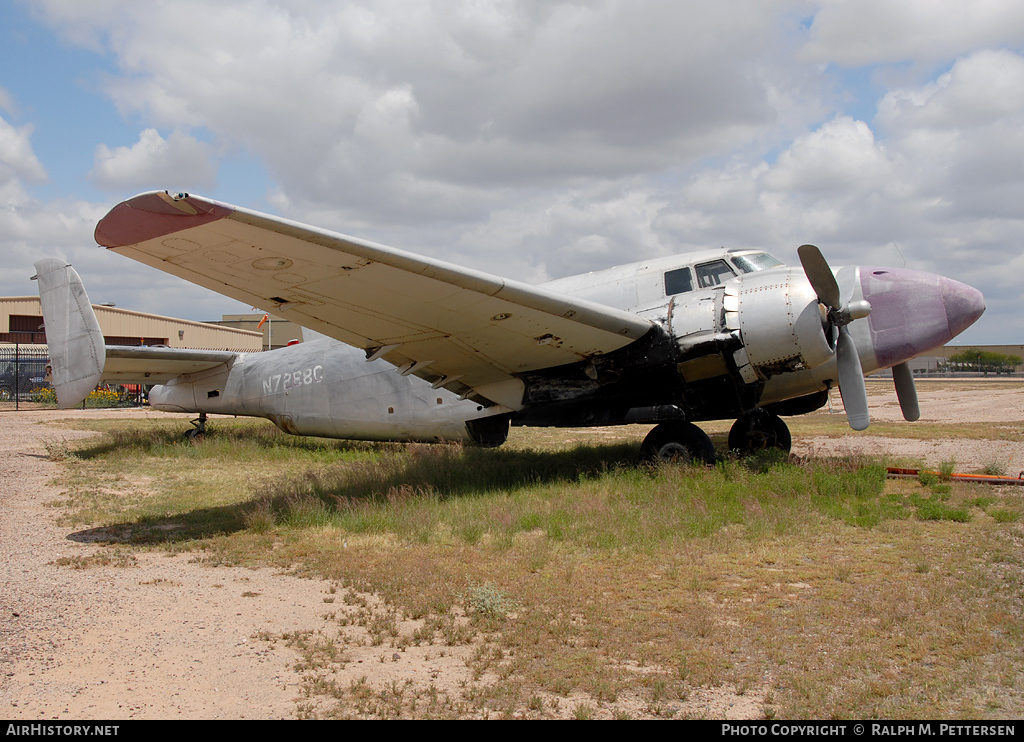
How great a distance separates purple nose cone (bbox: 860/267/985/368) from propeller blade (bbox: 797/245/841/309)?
1385 mm

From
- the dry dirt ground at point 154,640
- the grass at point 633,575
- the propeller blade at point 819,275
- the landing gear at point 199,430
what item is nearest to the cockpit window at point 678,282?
the propeller blade at point 819,275

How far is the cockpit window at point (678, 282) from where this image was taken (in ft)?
32.6

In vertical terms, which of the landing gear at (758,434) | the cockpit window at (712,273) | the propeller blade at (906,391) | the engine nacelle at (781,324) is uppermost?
the cockpit window at (712,273)

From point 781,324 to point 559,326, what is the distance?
2869 mm

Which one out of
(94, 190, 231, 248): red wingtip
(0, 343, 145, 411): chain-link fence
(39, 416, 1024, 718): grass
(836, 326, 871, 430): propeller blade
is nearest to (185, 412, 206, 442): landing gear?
(39, 416, 1024, 718): grass

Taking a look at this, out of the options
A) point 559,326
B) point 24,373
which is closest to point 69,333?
point 559,326

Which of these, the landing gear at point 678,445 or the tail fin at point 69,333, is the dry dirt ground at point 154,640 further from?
the landing gear at point 678,445

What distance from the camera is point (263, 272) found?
6.92 metres

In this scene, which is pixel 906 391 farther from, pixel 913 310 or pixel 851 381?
pixel 851 381

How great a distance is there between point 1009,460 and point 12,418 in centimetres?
2741

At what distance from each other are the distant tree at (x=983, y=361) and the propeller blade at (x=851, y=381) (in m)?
95.1

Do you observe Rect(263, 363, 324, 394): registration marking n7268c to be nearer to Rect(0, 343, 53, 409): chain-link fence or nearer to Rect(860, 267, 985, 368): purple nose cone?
Rect(860, 267, 985, 368): purple nose cone

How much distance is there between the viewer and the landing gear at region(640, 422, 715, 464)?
956 cm

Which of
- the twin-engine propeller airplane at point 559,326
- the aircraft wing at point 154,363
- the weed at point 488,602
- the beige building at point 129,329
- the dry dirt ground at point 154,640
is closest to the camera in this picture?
the dry dirt ground at point 154,640
